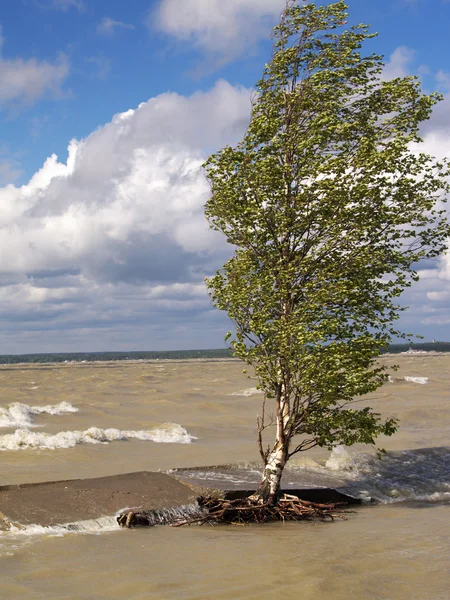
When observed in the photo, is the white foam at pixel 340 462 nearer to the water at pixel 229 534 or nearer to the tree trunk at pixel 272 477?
the water at pixel 229 534

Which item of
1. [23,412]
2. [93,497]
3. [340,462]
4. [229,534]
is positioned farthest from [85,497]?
[23,412]

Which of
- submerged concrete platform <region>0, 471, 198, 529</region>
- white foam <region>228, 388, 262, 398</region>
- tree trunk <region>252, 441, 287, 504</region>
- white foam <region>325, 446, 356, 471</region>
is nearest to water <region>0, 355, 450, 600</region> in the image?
white foam <region>325, 446, 356, 471</region>

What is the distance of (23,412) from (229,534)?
24.2 metres

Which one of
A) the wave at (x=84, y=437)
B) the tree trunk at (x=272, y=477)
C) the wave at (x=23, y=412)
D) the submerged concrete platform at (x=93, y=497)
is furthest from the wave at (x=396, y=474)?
the wave at (x=23, y=412)

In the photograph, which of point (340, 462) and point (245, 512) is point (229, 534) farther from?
point (340, 462)

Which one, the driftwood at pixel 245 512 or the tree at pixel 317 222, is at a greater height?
the tree at pixel 317 222

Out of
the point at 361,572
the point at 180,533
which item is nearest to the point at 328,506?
the point at 180,533

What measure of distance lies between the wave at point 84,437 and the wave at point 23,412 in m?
4.61

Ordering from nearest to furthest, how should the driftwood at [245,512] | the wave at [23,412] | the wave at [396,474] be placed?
the driftwood at [245,512] < the wave at [396,474] < the wave at [23,412]

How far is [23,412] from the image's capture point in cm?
3700

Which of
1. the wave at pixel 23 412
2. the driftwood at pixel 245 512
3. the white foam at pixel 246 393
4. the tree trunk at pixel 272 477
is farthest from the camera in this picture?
the white foam at pixel 246 393

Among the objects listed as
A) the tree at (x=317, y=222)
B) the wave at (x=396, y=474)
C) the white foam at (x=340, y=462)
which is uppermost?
the tree at (x=317, y=222)

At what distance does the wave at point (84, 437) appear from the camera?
84.5 feet

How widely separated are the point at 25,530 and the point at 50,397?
1429 inches
